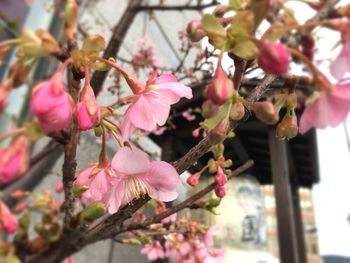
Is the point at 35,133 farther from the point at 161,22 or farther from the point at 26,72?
the point at 161,22

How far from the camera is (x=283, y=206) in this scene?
199 centimetres

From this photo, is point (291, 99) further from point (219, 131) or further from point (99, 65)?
point (99, 65)

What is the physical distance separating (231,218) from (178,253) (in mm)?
1344

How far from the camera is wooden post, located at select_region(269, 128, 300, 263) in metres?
1.87

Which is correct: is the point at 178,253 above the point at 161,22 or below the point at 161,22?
below

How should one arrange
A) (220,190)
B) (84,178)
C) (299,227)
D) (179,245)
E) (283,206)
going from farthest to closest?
(299,227)
(283,206)
(179,245)
(220,190)
(84,178)

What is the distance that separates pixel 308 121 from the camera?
316 millimetres

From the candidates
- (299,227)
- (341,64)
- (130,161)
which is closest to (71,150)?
(130,161)

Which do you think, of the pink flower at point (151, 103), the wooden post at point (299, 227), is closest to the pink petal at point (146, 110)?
the pink flower at point (151, 103)

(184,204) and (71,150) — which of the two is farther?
(184,204)

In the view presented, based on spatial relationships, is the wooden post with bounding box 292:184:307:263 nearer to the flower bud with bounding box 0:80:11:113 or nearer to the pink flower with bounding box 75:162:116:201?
the pink flower with bounding box 75:162:116:201

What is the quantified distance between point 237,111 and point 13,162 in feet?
0.69

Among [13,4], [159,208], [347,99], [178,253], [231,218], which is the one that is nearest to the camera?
[347,99]

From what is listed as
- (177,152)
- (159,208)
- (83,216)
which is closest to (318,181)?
(177,152)
